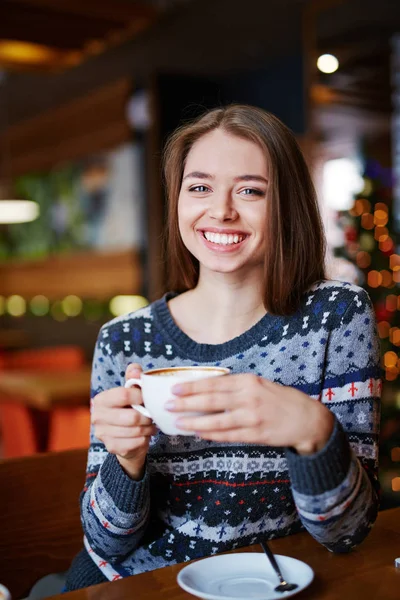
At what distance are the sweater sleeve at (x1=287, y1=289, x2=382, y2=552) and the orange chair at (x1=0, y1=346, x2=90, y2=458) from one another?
9.03 feet

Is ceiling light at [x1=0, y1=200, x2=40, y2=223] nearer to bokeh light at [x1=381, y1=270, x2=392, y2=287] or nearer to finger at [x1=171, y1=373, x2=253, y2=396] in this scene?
bokeh light at [x1=381, y1=270, x2=392, y2=287]

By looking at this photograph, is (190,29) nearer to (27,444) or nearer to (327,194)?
(327,194)

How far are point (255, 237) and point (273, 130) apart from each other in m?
0.21

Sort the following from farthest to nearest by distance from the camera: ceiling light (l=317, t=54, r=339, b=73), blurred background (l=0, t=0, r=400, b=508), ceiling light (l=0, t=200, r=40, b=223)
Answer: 1. ceiling light (l=0, t=200, r=40, b=223)
2. ceiling light (l=317, t=54, r=339, b=73)
3. blurred background (l=0, t=0, r=400, b=508)

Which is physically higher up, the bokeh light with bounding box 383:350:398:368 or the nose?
the nose

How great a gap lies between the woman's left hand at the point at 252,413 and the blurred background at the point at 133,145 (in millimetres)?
893

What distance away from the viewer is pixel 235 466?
1.36 m

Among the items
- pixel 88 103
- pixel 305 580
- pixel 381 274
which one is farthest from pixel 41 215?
pixel 305 580

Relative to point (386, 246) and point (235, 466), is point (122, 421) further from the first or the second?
point (386, 246)

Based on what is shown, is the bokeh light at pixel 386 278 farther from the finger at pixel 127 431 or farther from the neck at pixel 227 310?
the finger at pixel 127 431

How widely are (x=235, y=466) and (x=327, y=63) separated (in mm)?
3521

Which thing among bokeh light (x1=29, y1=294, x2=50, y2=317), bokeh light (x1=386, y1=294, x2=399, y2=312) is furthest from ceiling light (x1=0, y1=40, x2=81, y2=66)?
bokeh light (x1=386, y1=294, x2=399, y2=312)

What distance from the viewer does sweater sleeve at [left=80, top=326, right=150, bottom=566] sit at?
1254mm

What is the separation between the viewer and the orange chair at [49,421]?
420 centimetres
